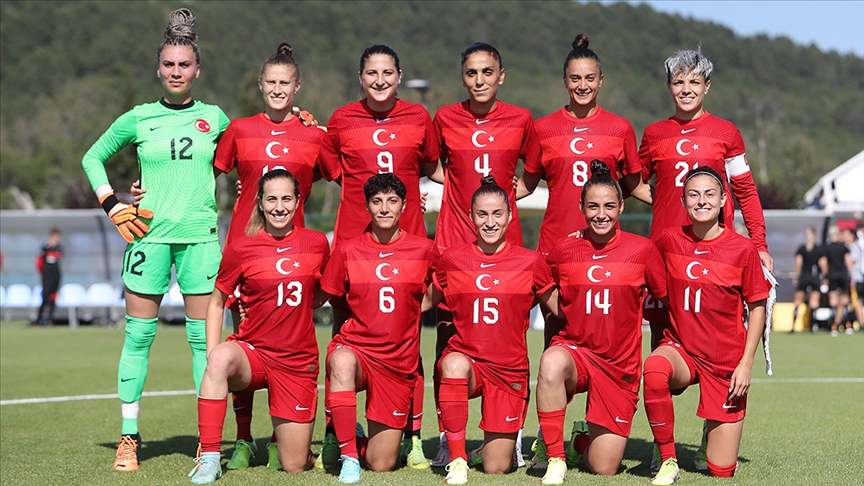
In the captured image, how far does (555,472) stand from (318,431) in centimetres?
256

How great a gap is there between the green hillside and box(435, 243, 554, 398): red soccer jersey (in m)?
39.6

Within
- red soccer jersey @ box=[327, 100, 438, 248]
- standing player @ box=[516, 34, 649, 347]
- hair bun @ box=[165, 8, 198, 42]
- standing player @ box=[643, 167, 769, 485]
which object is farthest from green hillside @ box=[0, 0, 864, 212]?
standing player @ box=[643, 167, 769, 485]

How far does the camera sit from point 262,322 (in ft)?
16.5

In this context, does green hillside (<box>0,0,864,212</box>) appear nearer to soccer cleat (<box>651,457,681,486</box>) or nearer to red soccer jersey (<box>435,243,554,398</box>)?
red soccer jersey (<box>435,243,554,398</box>)

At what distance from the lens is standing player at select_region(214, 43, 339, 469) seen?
17.8 ft

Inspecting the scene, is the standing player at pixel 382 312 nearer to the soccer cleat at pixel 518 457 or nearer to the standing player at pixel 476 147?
the standing player at pixel 476 147

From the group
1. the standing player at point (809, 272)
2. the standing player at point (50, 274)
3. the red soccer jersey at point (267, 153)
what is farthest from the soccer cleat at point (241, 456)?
the standing player at point (50, 274)

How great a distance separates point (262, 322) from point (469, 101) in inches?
69.0

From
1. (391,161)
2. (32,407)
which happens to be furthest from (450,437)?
(32,407)

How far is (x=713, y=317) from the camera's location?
4949 millimetres

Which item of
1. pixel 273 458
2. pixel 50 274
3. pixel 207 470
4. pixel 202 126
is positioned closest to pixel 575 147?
pixel 202 126

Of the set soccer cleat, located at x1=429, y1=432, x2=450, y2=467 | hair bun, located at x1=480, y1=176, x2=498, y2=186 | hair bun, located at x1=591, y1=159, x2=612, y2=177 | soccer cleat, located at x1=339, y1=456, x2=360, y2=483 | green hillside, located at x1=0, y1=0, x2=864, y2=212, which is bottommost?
soccer cleat, located at x1=429, y1=432, x2=450, y2=467

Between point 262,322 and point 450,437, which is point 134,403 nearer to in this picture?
point 262,322

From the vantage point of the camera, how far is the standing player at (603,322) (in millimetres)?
4893
